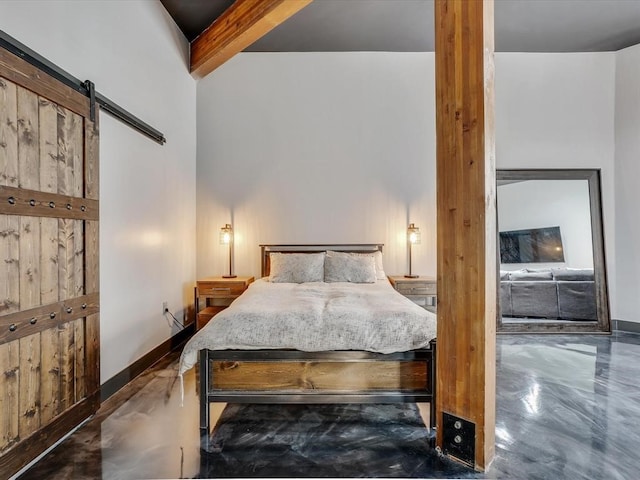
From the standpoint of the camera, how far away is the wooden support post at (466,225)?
161 cm

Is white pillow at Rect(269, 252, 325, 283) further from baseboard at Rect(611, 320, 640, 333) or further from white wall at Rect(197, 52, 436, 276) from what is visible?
baseboard at Rect(611, 320, 640, 333)

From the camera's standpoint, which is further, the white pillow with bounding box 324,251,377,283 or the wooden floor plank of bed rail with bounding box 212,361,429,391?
the white pillow with bounding box 324,251,377,283

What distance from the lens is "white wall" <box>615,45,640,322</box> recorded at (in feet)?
13.0

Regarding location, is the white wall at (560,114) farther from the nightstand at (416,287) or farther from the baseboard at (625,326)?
the nightstand at (416,287)

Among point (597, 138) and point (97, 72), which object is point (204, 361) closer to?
point (97, 72)

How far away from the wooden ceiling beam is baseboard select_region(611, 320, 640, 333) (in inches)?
205

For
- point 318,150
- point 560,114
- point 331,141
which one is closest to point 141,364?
point 318,150

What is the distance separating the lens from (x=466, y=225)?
167 centimetres

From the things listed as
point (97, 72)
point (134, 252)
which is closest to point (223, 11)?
point (97, 72)

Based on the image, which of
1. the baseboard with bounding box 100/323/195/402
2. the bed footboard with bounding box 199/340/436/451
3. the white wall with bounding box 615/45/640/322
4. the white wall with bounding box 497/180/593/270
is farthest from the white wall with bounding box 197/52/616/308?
the bed footboard with bounding box 199/340/436/451

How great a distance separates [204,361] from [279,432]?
640mm

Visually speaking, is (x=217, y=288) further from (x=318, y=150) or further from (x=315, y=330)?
(x=318, y=150)

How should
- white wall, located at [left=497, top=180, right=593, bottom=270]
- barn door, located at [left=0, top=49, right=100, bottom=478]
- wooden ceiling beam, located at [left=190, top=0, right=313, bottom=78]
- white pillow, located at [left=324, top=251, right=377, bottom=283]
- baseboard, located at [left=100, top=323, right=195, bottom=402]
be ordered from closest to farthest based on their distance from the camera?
barn door, located at [left=0, top=49, right=100, bottom=478] → baseboard, located at [left=100, top=323, right=195, bottom=402] → wooden ceiling beam, located at [left=190, top=0, right=313, bottom=78] → white pillow, located at [left=324, top=251, right=377, bottom=283] → white wall, located at [left=497, top=180, right=593, bottom=270]

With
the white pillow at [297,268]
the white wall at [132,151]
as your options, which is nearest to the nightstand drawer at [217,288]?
the white wall at [132,151]
